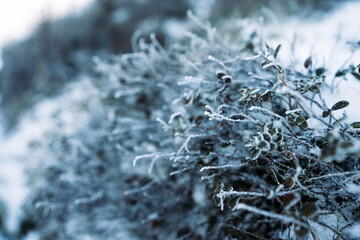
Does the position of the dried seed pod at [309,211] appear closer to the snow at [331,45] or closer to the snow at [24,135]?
the snow at [331,45]

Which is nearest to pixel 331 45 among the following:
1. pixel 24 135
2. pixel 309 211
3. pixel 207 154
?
pixel 207 154

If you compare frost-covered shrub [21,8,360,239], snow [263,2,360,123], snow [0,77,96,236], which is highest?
snow [263,2,360,123]

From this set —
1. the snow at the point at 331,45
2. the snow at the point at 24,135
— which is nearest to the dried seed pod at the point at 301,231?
the snow at the point at 331,45

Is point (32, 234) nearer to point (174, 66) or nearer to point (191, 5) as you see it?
point (174, 66)

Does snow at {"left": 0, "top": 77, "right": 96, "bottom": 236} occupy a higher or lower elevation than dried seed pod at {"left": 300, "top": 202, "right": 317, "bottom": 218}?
lower

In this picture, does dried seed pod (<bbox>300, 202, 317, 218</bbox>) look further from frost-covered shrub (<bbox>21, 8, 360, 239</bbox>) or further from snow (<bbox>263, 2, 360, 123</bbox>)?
snow (<bbox>263, 2, 360, 123</bbox>)

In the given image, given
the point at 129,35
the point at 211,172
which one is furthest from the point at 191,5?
the point at 211,172

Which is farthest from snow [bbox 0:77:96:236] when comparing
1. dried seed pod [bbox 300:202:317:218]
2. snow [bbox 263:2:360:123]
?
dried seed pod [bbox 300:202:317:218]

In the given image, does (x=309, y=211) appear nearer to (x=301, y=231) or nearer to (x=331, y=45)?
(x=301, y=231)

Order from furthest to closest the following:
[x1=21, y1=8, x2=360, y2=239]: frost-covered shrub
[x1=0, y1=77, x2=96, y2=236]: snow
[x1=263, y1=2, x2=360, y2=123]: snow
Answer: [x1=0, y1=77, x2=96, y2=236]: snow, [x1=263, y1=2, x2=360, y2=123]: snow, [x1=21, y1=8, x2=360, y2=239]: frost-covered shrub
